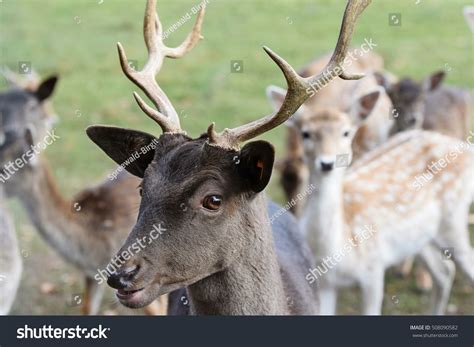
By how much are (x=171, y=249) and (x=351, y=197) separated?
301 centimetres

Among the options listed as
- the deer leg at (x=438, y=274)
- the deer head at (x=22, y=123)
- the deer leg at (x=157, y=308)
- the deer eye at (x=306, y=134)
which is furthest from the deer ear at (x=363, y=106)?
the deer head at (x=22, y=123)

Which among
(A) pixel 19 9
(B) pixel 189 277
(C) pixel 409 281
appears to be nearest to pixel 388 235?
(C) pixel 409 281

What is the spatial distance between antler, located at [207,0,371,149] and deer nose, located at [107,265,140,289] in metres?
0.58

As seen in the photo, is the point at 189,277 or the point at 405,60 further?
the point at 405,60

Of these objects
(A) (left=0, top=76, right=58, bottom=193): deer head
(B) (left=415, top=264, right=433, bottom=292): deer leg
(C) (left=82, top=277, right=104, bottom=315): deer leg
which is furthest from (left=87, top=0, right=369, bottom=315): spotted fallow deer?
(B) (left=415, top=264, right=433, bottom=292): deer leg

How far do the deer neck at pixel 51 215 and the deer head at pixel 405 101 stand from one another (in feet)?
9.01

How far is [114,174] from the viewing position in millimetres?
6168

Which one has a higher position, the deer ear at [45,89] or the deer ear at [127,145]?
the deer ear at [45,89]

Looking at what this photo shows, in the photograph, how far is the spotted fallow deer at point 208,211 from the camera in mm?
3305

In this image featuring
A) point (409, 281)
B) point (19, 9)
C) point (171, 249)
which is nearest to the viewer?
point (171, 249)

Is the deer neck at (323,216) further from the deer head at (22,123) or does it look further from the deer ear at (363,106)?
the deer head at (22,123)

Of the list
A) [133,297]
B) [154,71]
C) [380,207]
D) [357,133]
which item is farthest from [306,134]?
[133,297]

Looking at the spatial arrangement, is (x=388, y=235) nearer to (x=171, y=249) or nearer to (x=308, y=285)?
(x=308, y=285)

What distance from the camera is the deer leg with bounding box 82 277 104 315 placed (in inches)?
241
